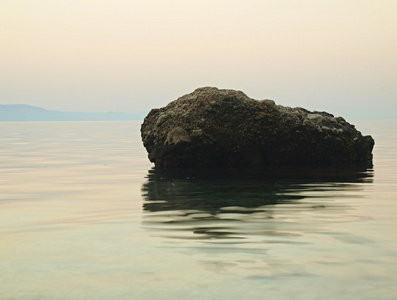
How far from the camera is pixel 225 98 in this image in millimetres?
15656

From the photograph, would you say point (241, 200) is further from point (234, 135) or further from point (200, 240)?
point (234, 135)

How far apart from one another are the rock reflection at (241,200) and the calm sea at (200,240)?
0.06ft

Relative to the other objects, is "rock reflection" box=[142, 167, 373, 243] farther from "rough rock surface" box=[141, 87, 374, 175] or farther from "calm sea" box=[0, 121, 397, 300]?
"rough rock surface" box=[141, 87, 374, 175]

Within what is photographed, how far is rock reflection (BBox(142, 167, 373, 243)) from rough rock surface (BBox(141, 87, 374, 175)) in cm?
116

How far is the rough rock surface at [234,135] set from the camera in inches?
595

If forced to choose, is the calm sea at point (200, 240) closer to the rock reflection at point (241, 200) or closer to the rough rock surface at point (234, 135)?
the rock reflection at point (241, 200)

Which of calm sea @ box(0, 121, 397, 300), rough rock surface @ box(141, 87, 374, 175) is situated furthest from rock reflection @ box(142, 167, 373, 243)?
rough rock surface @ box(141, 87, 374, 175)

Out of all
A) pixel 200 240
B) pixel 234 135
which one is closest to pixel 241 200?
pixel 200 240

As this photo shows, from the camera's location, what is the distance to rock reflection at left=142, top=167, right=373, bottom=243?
6.85m

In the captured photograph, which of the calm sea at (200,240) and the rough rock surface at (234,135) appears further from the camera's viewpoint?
the rough rock surface at (234,135)

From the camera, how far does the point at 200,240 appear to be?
6.15 m

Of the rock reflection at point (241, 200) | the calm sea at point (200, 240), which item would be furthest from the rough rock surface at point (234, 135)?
the calm sea at point (200, 240)

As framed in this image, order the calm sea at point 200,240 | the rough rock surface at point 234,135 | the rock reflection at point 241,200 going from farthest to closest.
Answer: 1. the rough rock surface at point 234,135
2. the rock reflection at point 241,200
3. the calm sea at point 200,240

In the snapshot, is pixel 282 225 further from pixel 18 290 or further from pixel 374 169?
pixel 374 169
